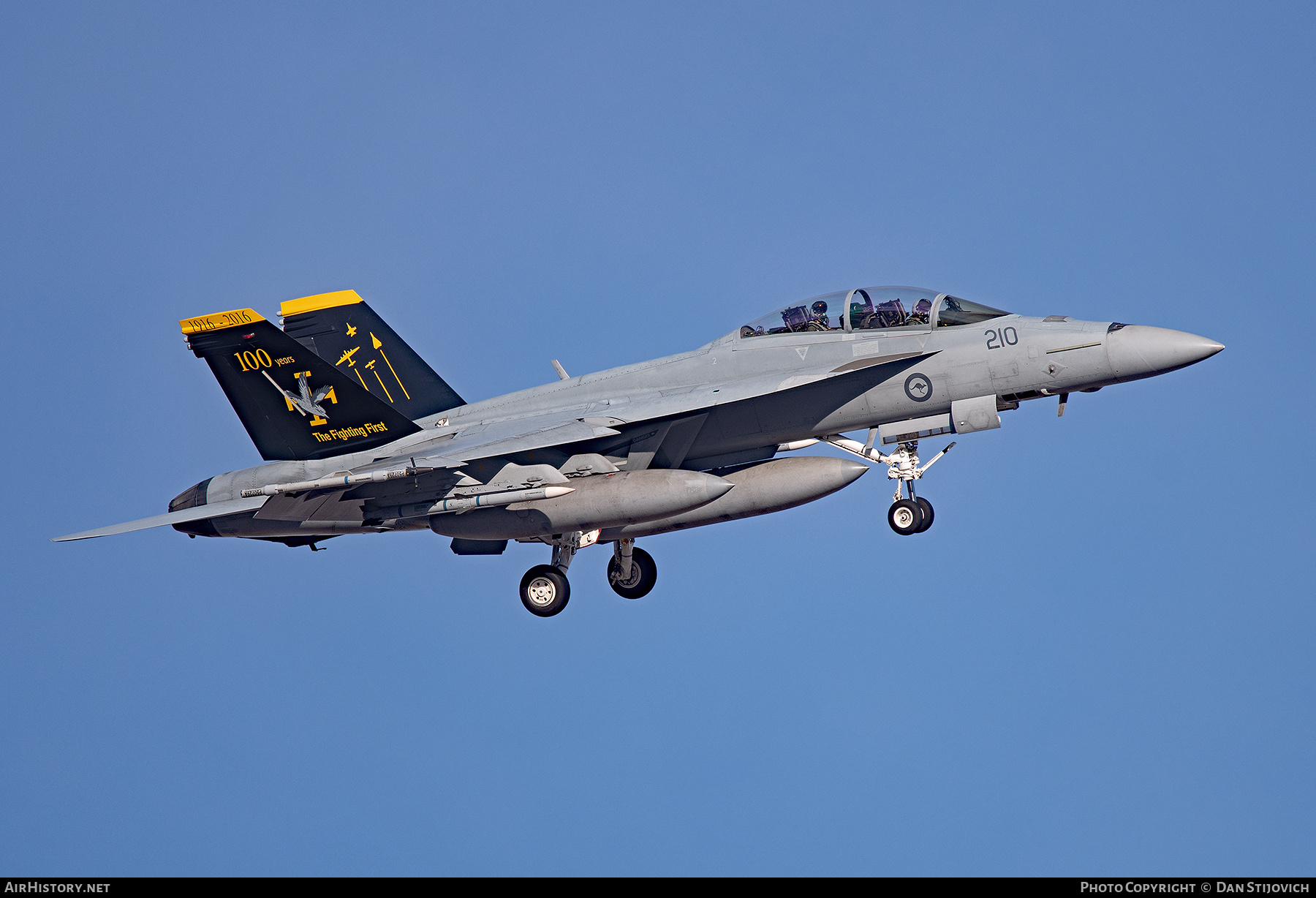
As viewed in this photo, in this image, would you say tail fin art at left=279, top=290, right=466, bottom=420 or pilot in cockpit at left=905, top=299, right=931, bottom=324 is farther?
tail fin art at left=279, top=290, right=466, bottom=420

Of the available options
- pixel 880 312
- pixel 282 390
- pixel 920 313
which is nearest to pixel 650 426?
pixel 880 312

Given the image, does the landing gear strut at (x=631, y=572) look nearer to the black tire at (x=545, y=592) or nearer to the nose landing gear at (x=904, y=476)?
the black tire at (x=545, y=592)

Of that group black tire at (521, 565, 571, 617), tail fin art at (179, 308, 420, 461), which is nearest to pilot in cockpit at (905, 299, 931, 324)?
black tire at (521, 565, 571, 617)

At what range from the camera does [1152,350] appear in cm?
1659

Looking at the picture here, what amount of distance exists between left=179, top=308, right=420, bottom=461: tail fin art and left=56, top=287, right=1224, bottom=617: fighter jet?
0.02 meters

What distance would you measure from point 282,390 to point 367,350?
3174mm

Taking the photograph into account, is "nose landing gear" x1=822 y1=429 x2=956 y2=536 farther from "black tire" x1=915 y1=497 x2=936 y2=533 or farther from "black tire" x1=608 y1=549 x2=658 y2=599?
"black tire" x1=608 y1=549 x2=658 y2=599

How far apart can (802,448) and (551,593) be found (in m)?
4.03

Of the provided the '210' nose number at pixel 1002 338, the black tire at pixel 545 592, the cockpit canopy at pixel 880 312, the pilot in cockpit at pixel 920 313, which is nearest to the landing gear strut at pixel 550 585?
the black tire at pixel 545 592

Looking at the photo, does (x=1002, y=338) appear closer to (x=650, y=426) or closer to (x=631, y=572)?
(x=650, y=426)

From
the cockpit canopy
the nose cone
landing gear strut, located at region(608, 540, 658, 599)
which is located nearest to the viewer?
the nose cone

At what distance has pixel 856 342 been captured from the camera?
18.0m

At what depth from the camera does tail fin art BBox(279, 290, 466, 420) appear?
72.2 ft
